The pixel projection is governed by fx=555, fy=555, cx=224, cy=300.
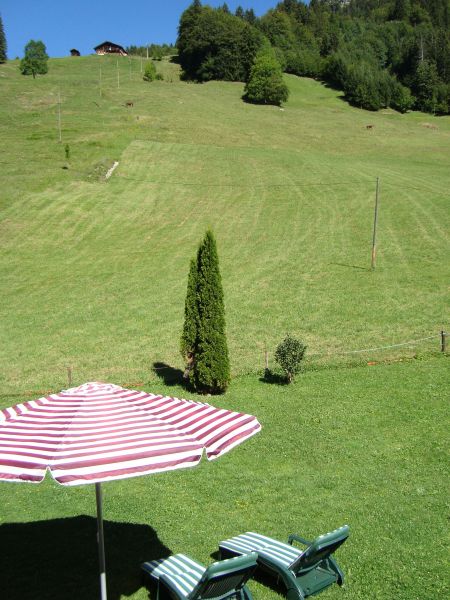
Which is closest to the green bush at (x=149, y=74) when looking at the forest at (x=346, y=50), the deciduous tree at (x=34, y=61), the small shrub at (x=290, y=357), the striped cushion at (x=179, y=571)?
the forest at (x=346, y=50)

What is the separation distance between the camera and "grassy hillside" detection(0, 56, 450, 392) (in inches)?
822

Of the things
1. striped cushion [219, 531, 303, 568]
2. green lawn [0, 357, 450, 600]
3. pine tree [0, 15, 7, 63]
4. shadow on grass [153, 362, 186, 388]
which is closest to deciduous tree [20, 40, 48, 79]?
pine tree [0, 15, 7, 63]

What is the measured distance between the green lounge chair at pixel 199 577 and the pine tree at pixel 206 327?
852cm

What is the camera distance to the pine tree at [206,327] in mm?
15289

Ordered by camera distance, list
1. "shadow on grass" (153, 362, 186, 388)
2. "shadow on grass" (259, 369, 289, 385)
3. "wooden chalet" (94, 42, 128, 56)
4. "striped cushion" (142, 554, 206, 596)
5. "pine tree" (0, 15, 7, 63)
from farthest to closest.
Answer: "wooden chalet" (94, 42, 128, 56) → "pine tree" (0, 15, 7, 63) → "shadow on grass" (153, 362, 186, 388) → "shadow on grass" (259, 369, 289, 385) → "striped cushion" (142, 554, 206, 596)

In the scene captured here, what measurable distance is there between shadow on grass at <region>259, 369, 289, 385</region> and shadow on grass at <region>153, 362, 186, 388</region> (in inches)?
95.9

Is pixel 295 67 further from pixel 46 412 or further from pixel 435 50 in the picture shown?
pixel 46 412

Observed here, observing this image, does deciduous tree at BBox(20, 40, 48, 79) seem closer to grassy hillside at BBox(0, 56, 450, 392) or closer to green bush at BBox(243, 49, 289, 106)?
grassy hillside at BBox(0, 56, 450, 392)

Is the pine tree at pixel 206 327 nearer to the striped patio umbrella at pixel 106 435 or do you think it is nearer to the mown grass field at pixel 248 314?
the mown grass field at pixel 248 314

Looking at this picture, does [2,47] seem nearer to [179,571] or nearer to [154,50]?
[154,50]

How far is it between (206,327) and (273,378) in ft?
8.86

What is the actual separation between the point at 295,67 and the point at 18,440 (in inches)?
4998

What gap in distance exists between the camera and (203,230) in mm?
37156

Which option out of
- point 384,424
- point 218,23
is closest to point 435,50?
point 218,23
